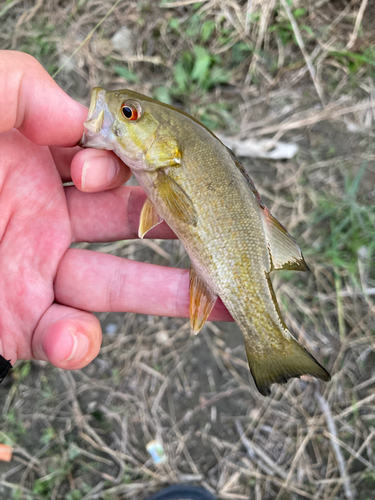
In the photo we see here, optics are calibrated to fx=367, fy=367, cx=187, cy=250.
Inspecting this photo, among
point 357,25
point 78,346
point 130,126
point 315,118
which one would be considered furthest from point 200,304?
point 357,25

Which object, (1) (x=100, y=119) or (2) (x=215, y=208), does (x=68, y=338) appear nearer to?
(2) (x=215, y=208)

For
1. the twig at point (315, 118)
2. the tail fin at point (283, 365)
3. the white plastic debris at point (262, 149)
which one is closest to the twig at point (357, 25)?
the twig at point (315, 118)

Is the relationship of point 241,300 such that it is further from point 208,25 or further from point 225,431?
point 208,25

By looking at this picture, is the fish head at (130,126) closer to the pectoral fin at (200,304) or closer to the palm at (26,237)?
the palm at (26,237)

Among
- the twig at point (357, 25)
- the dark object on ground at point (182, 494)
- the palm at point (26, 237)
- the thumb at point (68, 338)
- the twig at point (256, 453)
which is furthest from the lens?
the twig at point (357, 25)

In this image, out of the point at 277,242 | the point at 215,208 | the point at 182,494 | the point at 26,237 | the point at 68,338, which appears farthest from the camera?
the point at 182,494

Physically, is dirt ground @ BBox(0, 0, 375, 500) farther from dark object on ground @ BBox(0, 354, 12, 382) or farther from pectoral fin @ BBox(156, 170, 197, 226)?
pectoral fin @ BBox(156, 170, 197, 226)

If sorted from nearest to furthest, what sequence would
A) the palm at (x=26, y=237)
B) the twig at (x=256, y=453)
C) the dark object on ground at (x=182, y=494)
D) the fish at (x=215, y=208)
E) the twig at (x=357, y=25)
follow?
the fish at (x=215, y=208) < the palm at (x=26, y=237) < the dark object on ground at (x=182, y=494) < the twig at (x=256, y=453) < the twig at (x=357, y=25)
